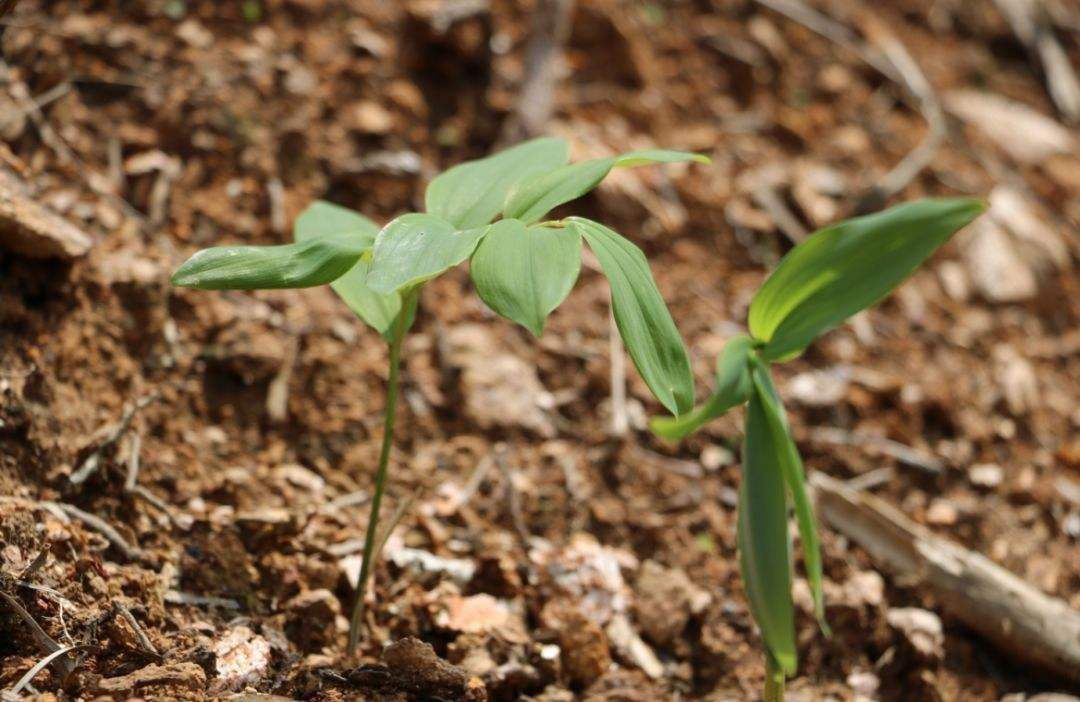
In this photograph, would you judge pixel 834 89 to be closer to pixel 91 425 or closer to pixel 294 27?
pixel 294 27

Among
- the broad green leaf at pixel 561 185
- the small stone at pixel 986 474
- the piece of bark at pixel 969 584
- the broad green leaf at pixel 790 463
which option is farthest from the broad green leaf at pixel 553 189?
the small stone at pixel 986 474

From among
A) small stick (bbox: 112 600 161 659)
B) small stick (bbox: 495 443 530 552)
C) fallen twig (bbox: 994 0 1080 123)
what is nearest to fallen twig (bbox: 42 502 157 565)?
small stick (bbox: 112 600 161 659)

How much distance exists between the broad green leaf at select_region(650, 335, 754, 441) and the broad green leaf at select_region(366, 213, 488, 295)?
0.32m

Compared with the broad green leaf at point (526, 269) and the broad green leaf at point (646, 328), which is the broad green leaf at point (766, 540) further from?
the broad green leaf at point (526, 269)

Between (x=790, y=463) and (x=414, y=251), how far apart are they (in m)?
0.50

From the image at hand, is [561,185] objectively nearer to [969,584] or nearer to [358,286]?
[358,286]

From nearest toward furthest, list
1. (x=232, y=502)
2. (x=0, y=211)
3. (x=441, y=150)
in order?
1. (x=0, y=211)
2. (x=232, y=502)
3. (x=441, y=150)

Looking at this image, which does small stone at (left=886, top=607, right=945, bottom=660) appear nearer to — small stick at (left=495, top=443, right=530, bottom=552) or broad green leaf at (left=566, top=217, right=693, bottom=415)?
small stick at (left=495, top=443, right=530, bottom=552)

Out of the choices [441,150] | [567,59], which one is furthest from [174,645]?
[567,59]

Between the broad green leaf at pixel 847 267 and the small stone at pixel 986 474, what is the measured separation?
105 cm

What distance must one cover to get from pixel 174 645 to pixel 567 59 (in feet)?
6.27

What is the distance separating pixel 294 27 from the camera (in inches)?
90.1

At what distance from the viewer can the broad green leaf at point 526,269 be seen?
989 mm

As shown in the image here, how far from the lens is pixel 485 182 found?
50.6 inches
